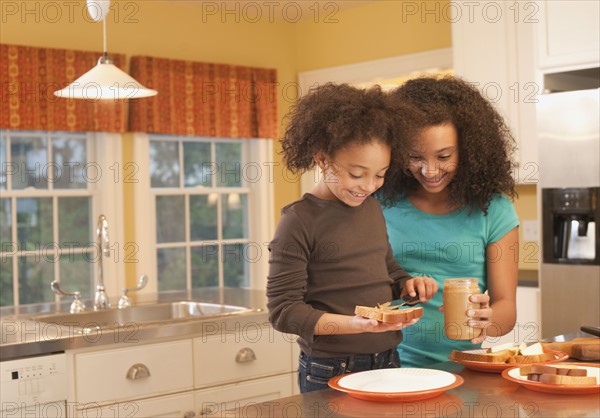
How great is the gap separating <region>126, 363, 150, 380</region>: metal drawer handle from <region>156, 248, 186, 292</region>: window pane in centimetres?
236

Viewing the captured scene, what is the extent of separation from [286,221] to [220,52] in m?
4.04

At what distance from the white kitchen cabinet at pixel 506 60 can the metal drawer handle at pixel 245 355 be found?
1779 mm

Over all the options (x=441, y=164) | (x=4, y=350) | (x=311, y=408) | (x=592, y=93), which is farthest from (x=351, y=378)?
(x=592, y=93)

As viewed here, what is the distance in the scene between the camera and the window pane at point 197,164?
5.63 metres

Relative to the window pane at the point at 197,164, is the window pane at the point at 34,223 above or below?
below

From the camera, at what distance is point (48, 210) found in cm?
504

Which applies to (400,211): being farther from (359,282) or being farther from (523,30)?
(523,30)

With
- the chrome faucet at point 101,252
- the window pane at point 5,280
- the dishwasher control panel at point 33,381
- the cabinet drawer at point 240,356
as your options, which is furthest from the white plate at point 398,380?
the window pane at point 5,280

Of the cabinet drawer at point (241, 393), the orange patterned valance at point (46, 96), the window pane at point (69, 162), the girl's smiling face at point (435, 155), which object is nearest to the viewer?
the girl's smiling face at point (435, 155)

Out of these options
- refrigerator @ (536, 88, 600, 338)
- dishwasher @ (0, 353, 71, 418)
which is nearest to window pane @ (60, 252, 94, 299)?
dishwasher @ (0, 353, 71, 418)

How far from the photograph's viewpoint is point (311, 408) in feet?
5.10

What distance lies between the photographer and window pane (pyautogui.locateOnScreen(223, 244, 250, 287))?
5.86 m

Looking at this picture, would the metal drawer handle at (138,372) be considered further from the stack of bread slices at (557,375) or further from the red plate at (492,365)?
the stack of bread slices at (557,375)

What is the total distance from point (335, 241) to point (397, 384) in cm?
39
